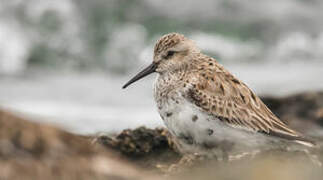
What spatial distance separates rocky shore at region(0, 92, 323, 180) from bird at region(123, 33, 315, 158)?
0.20m

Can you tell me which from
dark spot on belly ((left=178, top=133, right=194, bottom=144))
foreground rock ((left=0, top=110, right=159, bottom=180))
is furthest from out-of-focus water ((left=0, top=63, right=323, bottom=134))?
foreground rock ((left=0, top=110, right=159, bottom=180))

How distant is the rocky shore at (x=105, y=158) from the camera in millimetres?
3490

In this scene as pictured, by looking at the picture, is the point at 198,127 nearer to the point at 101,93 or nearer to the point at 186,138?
the point at 186,138

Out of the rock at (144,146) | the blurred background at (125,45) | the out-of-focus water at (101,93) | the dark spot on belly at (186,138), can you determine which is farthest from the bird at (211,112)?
the blurred background at (125,45)

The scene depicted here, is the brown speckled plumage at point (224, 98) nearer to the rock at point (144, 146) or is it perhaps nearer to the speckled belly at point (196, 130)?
the speckled belly at point (196, 130)

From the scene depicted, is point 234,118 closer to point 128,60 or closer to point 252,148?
point 252,148

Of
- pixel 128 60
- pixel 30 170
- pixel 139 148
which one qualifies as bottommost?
pixel 30 170

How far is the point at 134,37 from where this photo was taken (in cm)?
1784

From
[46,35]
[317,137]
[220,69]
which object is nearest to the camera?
[220,69]

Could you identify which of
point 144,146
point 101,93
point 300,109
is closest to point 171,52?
point 144,146

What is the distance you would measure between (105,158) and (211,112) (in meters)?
3.63

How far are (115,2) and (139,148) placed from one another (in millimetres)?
12064

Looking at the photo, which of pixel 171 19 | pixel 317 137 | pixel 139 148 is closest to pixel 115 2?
pixel 171 19

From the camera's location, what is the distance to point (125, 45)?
17.5 meters
